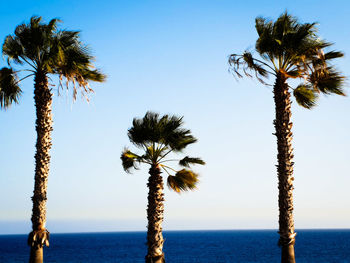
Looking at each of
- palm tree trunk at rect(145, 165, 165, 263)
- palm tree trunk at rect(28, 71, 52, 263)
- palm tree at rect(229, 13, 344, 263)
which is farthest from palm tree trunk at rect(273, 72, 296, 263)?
palm tree trunk at rect(28, 71, 52, 263)

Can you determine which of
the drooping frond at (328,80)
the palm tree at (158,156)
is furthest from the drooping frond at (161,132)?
the drooping frond at (328,80)

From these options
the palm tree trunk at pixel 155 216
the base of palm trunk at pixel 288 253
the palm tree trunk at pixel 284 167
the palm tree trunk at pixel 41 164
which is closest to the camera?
the base of palm trunk at pixel 288 253

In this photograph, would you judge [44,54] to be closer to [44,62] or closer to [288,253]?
[44,62]

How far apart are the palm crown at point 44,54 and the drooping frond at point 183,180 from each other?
4.86m

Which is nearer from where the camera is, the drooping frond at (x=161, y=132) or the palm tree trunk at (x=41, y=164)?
the palm tree trunk at (x=41, y=164)

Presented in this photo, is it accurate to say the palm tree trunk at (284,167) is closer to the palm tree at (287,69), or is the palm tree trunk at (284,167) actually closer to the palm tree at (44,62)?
the palm tree at (287,69)

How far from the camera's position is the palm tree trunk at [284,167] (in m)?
13.3

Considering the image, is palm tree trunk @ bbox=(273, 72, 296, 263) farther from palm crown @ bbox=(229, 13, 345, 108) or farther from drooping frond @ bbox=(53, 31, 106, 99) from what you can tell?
drooping frond @ bbox=(53, 31, 106, 99)

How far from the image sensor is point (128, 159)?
56.9 feet

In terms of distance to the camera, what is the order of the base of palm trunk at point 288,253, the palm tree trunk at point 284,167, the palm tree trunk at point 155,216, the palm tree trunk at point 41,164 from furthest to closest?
the palm tree trunk at point 155,216 < the palm tree trunk at point 41,164 < the palm tree trunk at point 284,167 < the base of palm trunk at point 288,253

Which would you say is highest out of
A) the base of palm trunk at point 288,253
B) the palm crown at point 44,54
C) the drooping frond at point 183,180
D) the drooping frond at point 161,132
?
the palm crown at point 44,54

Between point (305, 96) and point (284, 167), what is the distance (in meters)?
2.88

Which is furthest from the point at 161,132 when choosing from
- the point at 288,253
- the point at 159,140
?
the point at 288,253

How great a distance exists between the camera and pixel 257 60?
1481 cm
